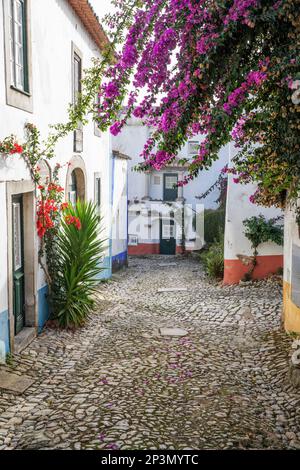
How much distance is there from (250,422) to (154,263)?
49.7ft

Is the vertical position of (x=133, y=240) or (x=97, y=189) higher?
(x=97, y=189)

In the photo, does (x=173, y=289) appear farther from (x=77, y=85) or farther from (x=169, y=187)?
(x=169, y=187)

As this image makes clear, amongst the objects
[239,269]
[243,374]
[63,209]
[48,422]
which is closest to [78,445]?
[48,422]

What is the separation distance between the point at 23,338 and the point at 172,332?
2.40 m

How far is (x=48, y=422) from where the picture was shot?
14.6 feet

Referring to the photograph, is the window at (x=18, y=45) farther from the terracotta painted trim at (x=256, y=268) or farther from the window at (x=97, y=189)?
the terracotta painted trim at (x=256, y=268)

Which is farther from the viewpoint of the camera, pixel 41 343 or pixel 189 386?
pixel 41 343

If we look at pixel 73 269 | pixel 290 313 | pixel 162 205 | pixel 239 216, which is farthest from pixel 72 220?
pixel 162 205

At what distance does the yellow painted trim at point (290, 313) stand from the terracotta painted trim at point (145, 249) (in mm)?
16215

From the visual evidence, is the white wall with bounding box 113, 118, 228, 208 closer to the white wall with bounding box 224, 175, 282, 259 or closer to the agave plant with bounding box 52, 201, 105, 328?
the white wall with bounding box 224, 175, 282, 259

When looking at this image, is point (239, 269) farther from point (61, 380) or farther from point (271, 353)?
point (61, 380)

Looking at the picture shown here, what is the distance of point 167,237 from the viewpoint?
23.2 m

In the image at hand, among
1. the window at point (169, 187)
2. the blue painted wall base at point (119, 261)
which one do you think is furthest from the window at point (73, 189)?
the window at point (169, 187)

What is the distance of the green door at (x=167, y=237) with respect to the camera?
75.3ft
